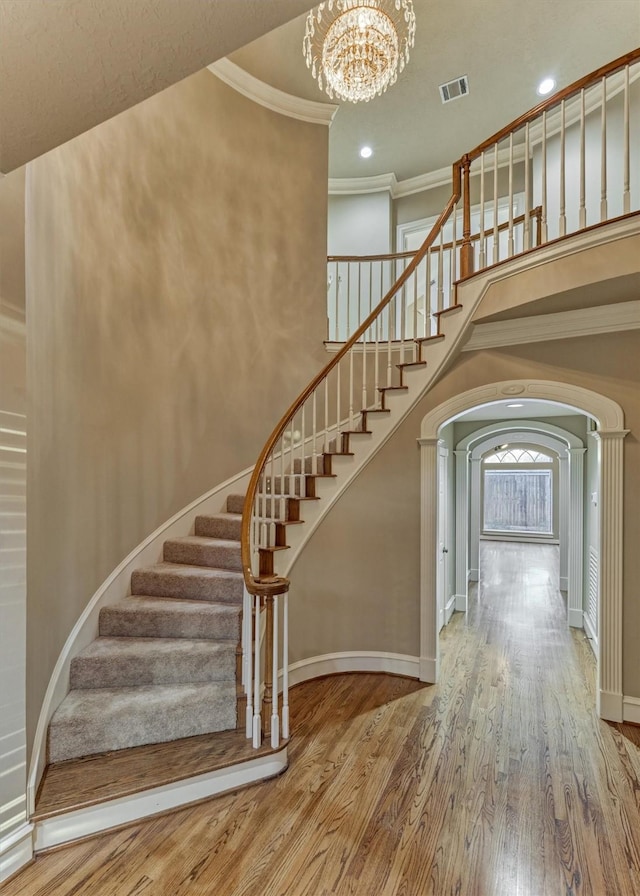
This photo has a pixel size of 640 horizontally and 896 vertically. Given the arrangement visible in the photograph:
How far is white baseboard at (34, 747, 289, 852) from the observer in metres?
1.98

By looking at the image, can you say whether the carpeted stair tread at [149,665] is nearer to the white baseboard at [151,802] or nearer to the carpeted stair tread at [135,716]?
the carpeted stair tread at [135,716]

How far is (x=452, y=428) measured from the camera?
6125mm

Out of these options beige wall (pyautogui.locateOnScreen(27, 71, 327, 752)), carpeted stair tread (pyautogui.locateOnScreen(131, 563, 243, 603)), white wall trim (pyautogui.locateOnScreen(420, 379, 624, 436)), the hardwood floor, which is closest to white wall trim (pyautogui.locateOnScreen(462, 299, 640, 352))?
white wall trim (pyautogui.locateOnScreen(420, 379, 624, 436))

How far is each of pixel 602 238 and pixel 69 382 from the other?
342 centimetres

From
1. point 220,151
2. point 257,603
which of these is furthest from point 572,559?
point 220,151

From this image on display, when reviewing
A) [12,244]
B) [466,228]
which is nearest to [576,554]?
[466,228]

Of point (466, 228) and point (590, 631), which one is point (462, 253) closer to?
point (466, 228)

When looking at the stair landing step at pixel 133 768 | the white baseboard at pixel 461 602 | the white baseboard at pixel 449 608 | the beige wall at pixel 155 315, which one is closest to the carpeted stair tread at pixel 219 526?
the beige wall at pixel 155 315

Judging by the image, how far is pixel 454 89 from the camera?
189 inches

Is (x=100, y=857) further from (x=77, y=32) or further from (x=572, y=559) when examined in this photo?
(x=572, y=559)

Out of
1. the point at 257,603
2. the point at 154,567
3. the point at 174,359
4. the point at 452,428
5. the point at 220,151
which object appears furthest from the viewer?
the point at 452,428

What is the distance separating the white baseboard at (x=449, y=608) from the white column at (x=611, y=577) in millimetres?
2183

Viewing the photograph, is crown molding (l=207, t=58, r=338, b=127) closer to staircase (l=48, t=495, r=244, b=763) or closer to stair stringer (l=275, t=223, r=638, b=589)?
stair stringer (l=275, t=223, r=638, b=589)

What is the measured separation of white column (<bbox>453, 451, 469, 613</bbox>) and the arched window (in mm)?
5994
